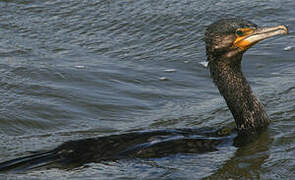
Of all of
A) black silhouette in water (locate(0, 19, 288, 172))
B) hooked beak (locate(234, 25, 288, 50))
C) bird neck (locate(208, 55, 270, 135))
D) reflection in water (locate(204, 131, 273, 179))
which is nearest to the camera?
reflection in water (locate(204, 131, 273, 179))

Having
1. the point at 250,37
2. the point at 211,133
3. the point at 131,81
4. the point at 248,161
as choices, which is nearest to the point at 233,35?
the point at 250,37

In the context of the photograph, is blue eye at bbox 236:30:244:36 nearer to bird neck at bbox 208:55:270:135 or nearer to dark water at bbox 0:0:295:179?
bird neck at bbox 208:55:270:135

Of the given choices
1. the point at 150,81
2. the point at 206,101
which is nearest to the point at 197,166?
the point at 206,101

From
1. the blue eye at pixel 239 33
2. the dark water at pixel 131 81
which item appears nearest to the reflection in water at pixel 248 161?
the dark water at pixel 131 81

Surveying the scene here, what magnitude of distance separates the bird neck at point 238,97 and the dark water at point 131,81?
177 millimetres

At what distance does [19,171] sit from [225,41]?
2.33 meters

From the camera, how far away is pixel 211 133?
Answer: 6723 millimetres

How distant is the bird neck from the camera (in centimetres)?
692

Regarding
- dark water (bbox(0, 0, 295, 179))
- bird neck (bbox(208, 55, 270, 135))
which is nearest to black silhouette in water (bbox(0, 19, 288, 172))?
bird neck (bbox(208, 55, 270, 135))

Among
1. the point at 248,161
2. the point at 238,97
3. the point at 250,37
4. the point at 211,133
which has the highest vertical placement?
the point at 250,37

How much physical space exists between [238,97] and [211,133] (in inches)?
21.5

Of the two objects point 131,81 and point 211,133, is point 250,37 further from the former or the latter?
point 131,81

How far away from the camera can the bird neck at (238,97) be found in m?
6.92

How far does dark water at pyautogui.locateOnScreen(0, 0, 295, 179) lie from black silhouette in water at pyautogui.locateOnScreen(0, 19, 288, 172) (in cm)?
11
